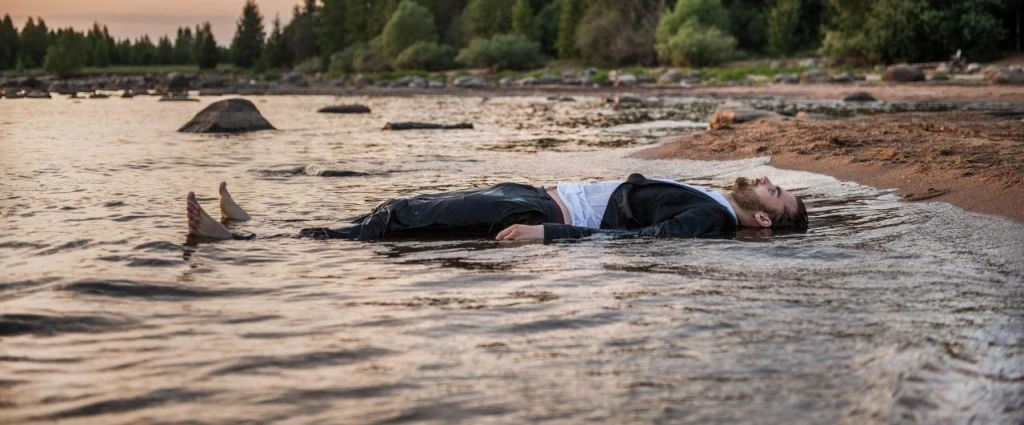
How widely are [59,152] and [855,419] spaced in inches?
562

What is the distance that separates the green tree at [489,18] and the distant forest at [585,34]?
87 millimetres

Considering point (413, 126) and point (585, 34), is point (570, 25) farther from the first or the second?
point (413, 126)

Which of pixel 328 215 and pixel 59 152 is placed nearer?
pixel 328 215

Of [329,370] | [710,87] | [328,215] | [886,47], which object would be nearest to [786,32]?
[886,47]

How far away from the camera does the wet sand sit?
838 centimetres

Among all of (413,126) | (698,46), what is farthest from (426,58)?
(413,126)

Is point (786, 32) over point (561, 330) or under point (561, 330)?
over

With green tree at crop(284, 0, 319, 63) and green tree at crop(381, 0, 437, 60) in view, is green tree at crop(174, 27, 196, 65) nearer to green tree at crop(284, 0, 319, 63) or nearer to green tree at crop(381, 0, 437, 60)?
green tree at crop(284, 0, 319, 63)

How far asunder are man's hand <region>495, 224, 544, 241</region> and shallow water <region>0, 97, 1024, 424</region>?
86mm

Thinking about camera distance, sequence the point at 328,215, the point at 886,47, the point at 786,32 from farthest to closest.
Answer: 1. the point at 786,32
2. the point at 886,47
3. the point at 328,215

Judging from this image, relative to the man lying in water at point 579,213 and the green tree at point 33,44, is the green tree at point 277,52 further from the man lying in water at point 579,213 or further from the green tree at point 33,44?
the man lying in water at point 579,213

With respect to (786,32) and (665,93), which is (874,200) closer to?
(665,93)

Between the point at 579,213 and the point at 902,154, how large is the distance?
205 inches

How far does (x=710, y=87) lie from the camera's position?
151 feet
